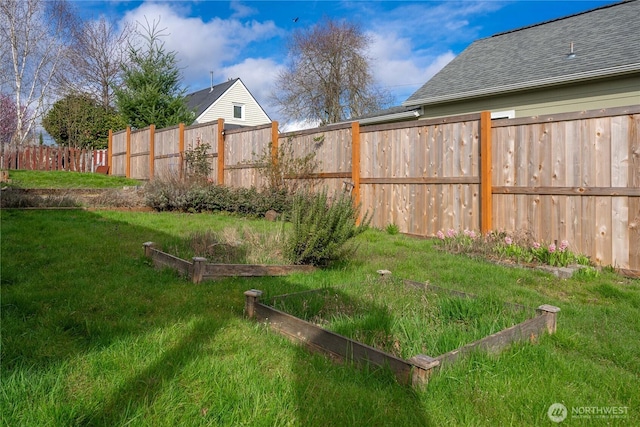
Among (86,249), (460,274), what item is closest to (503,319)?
(460,274)

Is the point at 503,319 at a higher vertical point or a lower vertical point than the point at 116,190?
lower

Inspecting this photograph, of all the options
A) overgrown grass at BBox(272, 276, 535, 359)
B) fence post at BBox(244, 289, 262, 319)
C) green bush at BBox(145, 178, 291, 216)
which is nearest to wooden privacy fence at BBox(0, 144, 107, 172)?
green bush at BBox(145, 178, 291, 216)

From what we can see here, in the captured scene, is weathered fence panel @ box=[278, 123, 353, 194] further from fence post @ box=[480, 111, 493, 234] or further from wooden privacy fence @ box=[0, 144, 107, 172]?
wooden privacy fence @ box=[0, 144, 107, 172]

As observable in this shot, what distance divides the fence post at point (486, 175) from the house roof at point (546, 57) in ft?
11.7

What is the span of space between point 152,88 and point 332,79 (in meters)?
16.2

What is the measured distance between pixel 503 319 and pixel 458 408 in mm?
1111

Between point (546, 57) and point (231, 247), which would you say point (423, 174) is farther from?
point (546, 57)

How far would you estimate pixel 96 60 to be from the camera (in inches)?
1004

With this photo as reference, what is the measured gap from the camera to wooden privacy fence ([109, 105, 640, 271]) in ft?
16.7

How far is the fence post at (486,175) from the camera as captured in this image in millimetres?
6293

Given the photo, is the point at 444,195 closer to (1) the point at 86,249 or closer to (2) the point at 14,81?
(1) the point at 86,249

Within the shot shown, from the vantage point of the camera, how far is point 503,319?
9.51 feet

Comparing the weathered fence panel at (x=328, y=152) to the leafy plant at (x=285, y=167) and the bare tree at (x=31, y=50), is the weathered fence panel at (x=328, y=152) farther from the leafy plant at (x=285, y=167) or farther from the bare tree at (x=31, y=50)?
the bare tree at (x=31, y=50)

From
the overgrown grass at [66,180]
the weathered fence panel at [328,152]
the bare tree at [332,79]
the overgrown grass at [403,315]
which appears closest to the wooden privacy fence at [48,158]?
the overgrown grass at [66,180]
